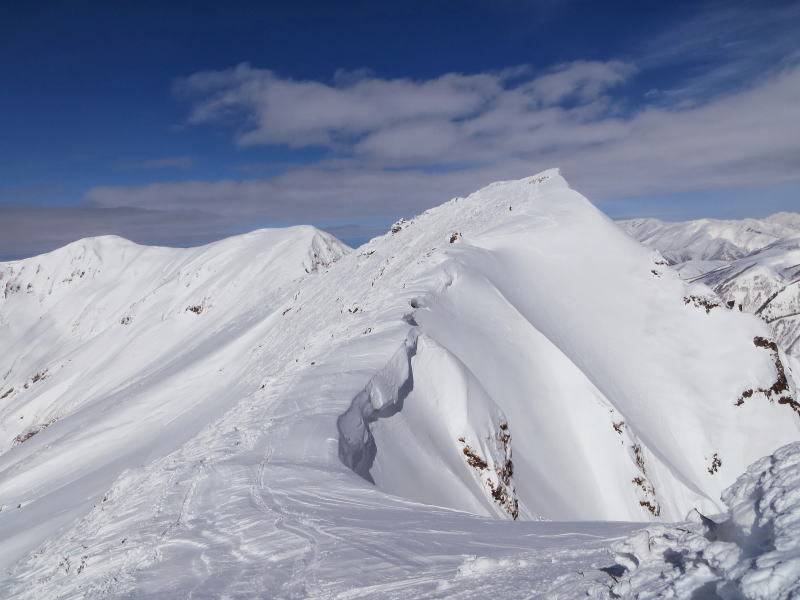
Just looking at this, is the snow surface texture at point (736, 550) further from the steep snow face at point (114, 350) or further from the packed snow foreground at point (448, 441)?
the steep snow face at point (114, 350)

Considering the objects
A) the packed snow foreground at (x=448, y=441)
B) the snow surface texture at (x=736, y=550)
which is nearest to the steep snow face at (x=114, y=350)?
the packed snow foreground at (x=448, y=441)

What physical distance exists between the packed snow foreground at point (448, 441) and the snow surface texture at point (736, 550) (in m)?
0.03

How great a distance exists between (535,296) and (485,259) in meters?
3.74

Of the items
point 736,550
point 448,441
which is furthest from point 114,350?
point 736,550

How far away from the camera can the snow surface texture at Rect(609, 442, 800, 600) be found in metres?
3.88

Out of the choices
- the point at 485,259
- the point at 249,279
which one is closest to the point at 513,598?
the point at 485,259

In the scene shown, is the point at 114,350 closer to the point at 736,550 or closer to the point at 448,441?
the point at 448,441

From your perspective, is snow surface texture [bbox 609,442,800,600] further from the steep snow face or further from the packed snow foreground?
the steep snow face

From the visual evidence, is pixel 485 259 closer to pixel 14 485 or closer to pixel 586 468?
pixel 586 468

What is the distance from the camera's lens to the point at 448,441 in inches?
735

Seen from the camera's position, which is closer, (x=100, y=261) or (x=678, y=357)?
(x=678, y=357)

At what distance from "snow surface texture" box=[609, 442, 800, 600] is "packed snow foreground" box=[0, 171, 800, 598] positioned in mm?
25

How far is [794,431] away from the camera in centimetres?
3164

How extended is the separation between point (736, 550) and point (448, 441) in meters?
14.4
